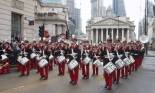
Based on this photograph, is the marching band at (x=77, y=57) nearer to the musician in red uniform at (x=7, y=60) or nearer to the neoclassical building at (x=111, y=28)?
the musician in red uniform at (x=7, y=60)

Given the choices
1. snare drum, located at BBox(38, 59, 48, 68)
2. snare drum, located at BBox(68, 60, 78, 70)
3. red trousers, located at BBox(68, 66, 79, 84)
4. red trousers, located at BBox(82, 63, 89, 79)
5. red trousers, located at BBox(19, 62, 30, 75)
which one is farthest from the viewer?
red trousers, located at BBox(19, 62, 30, 75)

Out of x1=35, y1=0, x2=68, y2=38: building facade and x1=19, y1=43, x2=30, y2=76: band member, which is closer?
x1=19, y1=43, x2=30, y2=76: band member

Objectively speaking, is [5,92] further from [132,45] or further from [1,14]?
[1,14]

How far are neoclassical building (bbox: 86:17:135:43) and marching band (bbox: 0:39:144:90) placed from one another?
489 ft

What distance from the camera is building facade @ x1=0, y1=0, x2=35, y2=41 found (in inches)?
1350

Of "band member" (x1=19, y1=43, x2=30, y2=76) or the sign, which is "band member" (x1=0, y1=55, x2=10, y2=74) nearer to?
"band member" (x1=19, y1=43, x2=30, y2=76)

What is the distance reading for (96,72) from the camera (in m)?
23.9

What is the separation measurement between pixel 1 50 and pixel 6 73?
4.76 feet

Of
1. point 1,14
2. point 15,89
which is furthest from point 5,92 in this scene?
point 1,14

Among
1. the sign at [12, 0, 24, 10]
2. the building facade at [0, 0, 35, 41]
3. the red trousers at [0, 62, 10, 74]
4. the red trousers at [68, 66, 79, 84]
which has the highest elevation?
the sign at [12, 0, 24, 10]

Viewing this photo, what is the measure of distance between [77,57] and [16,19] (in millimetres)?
19610

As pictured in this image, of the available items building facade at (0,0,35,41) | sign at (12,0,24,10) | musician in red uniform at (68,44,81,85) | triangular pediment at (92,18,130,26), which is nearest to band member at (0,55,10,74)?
musician in red uniform at (68,44,81,85)

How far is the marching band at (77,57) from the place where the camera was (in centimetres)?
1788

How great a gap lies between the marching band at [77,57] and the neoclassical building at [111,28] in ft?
489
